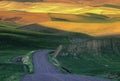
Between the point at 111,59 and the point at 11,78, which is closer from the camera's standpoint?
the point at 11,78

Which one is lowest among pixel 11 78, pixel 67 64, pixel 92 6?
pixel 92 6

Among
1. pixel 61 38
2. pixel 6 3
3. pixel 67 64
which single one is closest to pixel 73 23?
pixel 61 38

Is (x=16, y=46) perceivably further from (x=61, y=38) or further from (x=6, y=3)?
(x=6, y=3)

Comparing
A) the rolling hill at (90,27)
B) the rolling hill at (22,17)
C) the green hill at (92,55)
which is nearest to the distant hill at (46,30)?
the rolling hill at (90,27)

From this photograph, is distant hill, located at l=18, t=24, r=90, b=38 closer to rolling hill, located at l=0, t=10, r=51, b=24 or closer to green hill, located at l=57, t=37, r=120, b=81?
rolling hill, located at l=0, t=10, r=51, b=24

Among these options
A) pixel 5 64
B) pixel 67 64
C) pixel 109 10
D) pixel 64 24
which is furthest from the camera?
pixel 109 10

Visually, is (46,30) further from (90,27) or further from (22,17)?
(22,17)

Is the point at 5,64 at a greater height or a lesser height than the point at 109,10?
greater

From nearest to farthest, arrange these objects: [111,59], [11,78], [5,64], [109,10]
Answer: [11,78], [5,64], [111,59], [109,10]

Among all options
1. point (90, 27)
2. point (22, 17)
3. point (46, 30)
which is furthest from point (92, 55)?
point (22, 17)

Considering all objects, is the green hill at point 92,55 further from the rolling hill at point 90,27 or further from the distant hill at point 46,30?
the distant hill at point 46,30

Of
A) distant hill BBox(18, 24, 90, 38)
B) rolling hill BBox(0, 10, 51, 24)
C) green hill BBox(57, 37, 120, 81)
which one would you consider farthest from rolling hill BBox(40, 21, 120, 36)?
green hill BBox(57, 37, 120, 81)
